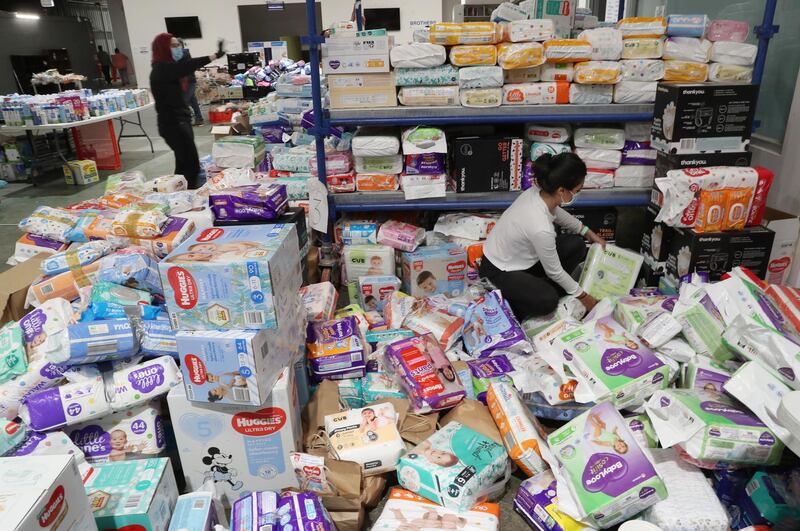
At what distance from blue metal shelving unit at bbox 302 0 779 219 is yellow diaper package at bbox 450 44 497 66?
302 millimetres

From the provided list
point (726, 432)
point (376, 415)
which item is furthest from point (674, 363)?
point (376, 415)

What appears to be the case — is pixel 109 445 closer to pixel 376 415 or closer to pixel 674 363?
pixel 376 415

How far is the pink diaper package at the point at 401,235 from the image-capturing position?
3.84 m

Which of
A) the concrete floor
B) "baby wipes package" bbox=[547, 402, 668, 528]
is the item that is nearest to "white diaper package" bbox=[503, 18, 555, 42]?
"baby wipes package" bbox=[547, 402, 668, 528]

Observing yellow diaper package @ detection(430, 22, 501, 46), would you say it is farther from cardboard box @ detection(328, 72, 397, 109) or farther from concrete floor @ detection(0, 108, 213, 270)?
concrete floor @ detection(0, 108, 213, 270)

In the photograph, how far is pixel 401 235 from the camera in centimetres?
386

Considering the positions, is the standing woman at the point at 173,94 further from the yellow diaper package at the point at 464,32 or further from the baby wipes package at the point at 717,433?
the baby wipes package at the point at 717,433

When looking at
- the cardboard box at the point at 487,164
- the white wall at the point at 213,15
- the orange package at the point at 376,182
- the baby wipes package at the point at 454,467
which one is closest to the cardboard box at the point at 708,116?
the cardboard box at the point at 487,164

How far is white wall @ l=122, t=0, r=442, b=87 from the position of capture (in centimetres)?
1596

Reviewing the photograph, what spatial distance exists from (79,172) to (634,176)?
690 centimetres

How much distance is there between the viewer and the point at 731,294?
2508 millimetres

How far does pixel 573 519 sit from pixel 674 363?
0.90 meters

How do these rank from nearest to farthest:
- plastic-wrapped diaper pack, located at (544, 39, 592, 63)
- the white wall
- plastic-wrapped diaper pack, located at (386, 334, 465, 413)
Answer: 1. plastic-wrapped diaper pack, located at (386, 334, 465, 413)
2. plastic-wrapped diaper pack, located at (544, 39, 592, 63)
3. the white wall

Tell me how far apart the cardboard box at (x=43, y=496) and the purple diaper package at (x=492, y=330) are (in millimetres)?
1991
